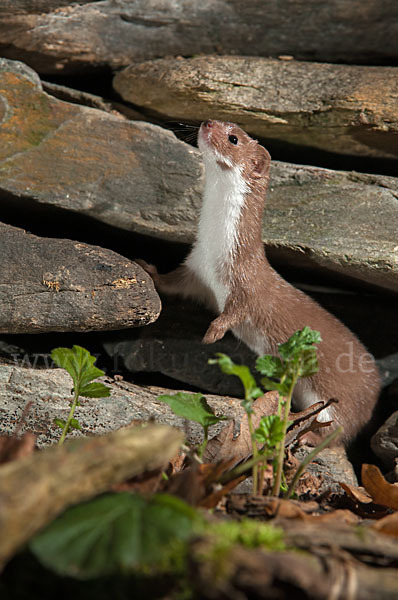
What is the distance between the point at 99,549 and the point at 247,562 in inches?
10.9

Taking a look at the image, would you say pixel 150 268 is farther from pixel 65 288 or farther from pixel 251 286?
pixel 65 288

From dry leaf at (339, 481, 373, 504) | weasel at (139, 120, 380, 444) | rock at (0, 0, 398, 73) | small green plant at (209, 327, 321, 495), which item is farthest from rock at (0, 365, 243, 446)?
rock at (0, 0, 398, 73)

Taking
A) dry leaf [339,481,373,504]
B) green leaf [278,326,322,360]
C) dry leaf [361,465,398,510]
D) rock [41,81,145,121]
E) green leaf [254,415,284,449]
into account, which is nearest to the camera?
green leaf [254,415,284,449]

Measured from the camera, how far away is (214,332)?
11.5ft

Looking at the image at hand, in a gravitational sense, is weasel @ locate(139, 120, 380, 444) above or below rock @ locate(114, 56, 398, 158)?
below

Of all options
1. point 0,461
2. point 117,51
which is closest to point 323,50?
point 117,51

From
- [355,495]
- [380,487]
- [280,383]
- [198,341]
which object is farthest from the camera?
[198,341]

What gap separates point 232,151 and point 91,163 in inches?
32.8

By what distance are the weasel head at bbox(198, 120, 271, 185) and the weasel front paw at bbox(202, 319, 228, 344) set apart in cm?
88

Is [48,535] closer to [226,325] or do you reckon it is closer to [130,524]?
[130,524]

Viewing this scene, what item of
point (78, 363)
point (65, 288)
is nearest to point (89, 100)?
point (65, 288)

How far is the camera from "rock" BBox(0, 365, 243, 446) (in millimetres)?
2998

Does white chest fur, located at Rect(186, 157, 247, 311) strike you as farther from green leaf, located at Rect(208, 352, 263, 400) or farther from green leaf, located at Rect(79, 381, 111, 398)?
green leaf, located at Rect(208, 352, 263, 400)

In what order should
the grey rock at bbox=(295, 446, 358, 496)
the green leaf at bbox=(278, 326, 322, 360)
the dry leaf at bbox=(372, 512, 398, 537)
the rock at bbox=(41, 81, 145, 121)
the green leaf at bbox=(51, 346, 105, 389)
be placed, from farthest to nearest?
the rock at bbox=(41, 81, 145, 121), the grey rock at bbox=(295, 446, 358, 496), the green leaf at bbox=(51, 346, 105, 389), the green leaf at bbox=(278, 326, 322, 360), the dry leaf at bbox=(372, 512, 398, 537)
